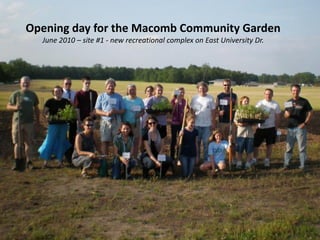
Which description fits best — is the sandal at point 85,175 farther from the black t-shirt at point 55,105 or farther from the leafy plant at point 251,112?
the leafy plant at point 251,112

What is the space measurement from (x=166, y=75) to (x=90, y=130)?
3537 cm

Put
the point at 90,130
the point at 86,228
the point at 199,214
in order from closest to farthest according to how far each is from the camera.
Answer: the point at 86,228 < the point at 199,214 < the point at 90,130

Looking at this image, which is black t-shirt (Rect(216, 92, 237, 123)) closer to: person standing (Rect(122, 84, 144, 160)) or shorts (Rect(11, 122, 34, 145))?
person standing (Rect(122, 84, 144, 160))

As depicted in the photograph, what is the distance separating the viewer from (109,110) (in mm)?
8438

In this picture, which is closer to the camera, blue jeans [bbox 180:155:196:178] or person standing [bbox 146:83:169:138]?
blue jeans [bbox 180:155:196:178]

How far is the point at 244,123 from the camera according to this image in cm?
875

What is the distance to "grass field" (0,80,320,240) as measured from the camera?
17.3 ft

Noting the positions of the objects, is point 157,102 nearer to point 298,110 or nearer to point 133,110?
point 133,110

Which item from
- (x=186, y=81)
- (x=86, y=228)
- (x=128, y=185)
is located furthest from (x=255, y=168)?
(x=186, y=81)

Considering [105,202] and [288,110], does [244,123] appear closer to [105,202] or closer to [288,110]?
[288,110]

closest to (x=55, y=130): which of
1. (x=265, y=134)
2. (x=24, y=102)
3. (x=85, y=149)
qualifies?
(x=24, y=102)

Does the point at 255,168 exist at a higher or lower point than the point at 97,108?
lower

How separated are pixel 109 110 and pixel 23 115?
1.88 m

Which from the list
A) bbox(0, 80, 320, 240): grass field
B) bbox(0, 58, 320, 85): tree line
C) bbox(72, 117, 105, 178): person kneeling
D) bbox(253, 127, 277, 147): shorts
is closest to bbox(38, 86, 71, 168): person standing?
bbox(0, 80, 320, 240): grass field
